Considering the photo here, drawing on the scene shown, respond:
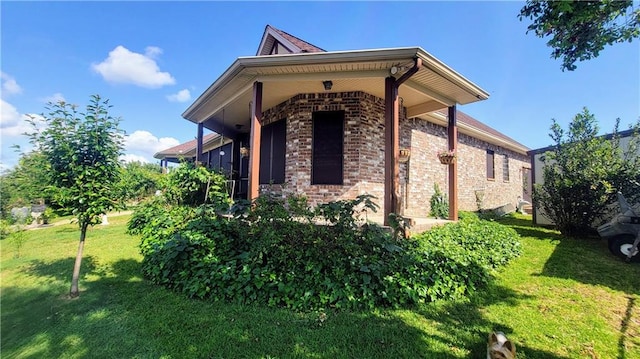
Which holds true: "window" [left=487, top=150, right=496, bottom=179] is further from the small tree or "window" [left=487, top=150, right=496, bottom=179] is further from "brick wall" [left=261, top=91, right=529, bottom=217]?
the small tree

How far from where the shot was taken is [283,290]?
291 cm

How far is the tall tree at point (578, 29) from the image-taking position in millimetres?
2689

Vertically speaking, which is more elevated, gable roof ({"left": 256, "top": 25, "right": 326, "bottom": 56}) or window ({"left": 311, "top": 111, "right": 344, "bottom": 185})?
gable roof ({"left": 256, "top": 25, "right": 326, "bottom": 56})

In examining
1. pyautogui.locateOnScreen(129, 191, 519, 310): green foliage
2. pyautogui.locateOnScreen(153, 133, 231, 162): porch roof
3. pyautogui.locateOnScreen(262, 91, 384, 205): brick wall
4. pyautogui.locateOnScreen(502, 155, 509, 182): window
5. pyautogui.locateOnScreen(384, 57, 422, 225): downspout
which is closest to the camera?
pyautogui.locateOnScreen(129, 191, 519, 310): green foliage

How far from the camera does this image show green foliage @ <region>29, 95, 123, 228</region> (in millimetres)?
3125

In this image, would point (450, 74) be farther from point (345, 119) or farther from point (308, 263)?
point (308, 263)

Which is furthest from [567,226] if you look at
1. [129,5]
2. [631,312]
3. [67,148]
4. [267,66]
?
[129,5]

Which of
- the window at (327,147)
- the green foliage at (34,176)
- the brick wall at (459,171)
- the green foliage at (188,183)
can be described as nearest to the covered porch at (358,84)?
the window at (327,147)

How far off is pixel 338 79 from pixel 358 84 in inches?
36.9

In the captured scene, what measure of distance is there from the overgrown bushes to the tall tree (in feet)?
9.48

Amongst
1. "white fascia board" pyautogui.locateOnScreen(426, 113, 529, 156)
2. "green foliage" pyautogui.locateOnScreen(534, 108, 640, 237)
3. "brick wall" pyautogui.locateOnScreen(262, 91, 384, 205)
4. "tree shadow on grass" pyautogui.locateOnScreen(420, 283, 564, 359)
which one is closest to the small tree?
"brick wall" pyautogui.locateOnScreen(262, 91, 384, 205)

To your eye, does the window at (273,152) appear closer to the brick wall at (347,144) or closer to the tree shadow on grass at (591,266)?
the brick wall at (347,144)

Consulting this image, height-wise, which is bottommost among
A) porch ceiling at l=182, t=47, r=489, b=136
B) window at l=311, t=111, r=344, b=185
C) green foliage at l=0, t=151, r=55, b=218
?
green foliage at l=0, t=151, r=55, b=218

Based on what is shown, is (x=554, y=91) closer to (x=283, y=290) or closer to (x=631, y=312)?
(x=631, y=312)
